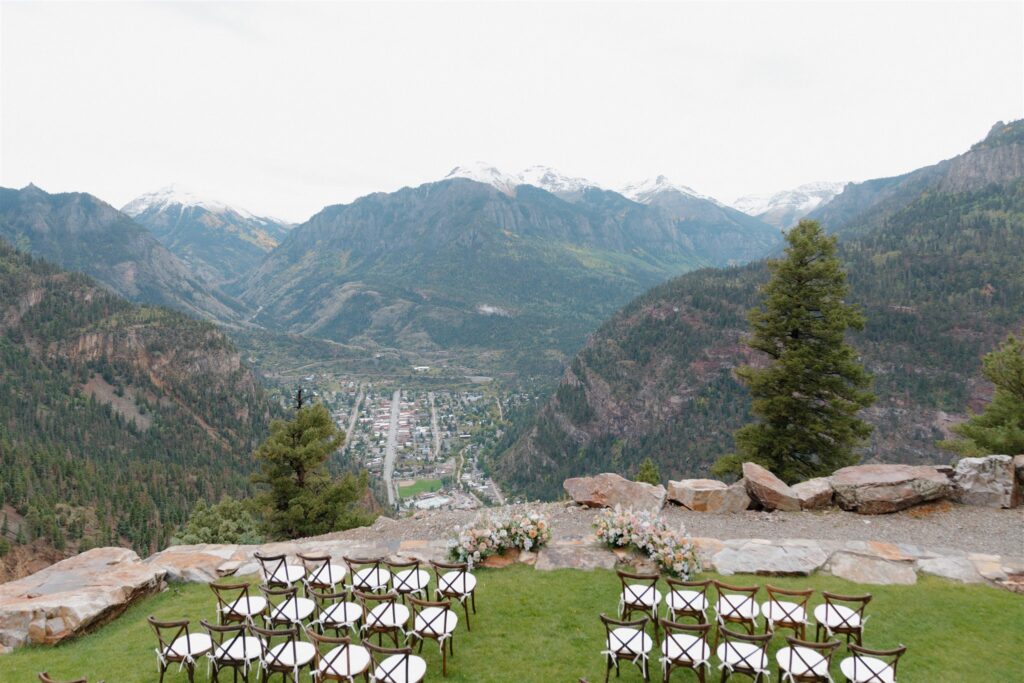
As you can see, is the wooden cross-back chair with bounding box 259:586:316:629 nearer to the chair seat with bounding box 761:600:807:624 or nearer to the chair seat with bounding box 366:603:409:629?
the chair seat with bounding box 366:603:409:629

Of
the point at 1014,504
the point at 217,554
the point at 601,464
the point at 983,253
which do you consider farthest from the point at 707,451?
the point at 217,554

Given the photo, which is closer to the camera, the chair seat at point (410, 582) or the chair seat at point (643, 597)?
the chair seat at point (643, 597)

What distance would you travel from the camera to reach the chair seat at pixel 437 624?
891 cm

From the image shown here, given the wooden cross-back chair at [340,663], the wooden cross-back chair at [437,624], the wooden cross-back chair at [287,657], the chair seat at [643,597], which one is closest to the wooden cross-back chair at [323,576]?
the wooden cross-back chair at [287,657]

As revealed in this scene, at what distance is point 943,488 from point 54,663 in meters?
24.8

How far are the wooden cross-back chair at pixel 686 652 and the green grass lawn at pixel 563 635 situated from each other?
0.55 meters

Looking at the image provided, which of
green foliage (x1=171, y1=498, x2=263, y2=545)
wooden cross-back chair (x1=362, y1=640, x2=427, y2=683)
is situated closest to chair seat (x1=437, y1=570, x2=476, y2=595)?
wooden cross-back chair (x1=362, y1=640, x2=427, y2=683)

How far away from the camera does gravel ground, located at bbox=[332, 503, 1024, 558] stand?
15.9m

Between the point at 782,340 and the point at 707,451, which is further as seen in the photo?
the point at 707,451

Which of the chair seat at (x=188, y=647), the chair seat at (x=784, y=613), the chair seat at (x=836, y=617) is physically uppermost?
the chair seat at (x=188, y=647)

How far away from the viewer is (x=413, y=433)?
593 ft

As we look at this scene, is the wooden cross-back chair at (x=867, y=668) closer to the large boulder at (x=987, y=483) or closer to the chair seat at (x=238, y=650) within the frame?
the chair seat at (x=238, y=650)

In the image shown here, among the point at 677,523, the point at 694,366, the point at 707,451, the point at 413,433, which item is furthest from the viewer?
→ the point at 413,433

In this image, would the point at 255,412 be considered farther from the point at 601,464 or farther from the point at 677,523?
the point at 677,523
